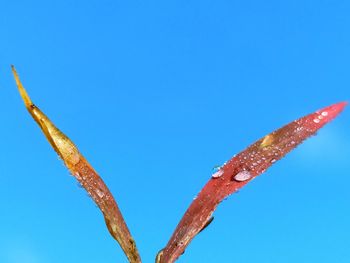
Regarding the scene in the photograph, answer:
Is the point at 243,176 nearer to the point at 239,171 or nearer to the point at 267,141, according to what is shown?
the point at 239,171

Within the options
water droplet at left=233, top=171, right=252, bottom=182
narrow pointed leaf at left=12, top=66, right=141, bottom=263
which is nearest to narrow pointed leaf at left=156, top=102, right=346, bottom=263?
water droplet at left=233, top=171, right=252, bottom=182

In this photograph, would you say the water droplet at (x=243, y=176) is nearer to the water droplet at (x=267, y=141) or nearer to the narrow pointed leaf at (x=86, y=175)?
the water droplet at (x=267, y=141)

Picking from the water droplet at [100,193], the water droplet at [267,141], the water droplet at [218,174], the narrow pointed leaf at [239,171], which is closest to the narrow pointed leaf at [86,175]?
the water droplet at [100,193]

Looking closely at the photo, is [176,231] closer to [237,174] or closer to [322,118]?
[237,174]

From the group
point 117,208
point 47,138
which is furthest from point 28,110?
point 117,208

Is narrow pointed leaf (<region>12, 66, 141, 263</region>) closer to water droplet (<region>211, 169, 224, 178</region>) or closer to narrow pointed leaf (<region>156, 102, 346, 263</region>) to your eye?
narrow pointed leaf (<region>156, 102, 346, 263</region>)

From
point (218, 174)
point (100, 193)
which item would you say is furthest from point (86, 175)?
point (218, 174)

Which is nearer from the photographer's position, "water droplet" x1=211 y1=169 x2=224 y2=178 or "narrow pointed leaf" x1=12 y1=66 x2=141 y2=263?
"narrow pointed leaf" x1=12 y1=66 x2=141 y2=263
